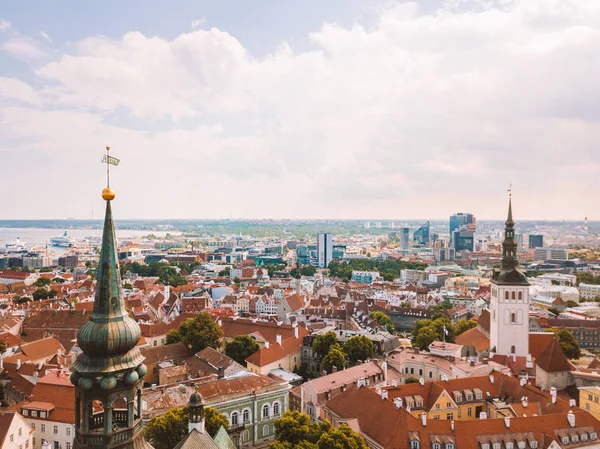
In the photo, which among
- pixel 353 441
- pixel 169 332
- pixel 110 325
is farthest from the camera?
pixel 169 332

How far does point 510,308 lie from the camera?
56750 millimetres

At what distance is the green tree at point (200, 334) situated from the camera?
57.9m

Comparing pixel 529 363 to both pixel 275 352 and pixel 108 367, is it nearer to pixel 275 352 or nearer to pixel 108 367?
pixel 275 352

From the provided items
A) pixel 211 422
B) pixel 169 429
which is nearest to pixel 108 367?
pixel 211 422

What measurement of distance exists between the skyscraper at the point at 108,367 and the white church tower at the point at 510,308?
51020mm

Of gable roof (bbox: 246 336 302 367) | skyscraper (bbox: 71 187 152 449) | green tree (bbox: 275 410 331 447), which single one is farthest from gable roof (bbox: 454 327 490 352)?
skyscraper (bbox: 71 187 152 449)

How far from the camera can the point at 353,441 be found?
95.1ft

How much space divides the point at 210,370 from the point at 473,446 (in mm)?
24816

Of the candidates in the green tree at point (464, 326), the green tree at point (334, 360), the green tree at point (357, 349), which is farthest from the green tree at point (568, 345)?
the green tree at point (334, 360)

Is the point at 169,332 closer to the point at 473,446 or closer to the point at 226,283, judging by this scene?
the point at 473,446

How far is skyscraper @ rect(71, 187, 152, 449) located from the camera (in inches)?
472

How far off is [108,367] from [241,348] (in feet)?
157

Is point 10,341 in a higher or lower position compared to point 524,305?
lower

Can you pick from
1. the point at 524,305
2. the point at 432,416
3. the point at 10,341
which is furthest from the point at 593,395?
the point at 10,341
